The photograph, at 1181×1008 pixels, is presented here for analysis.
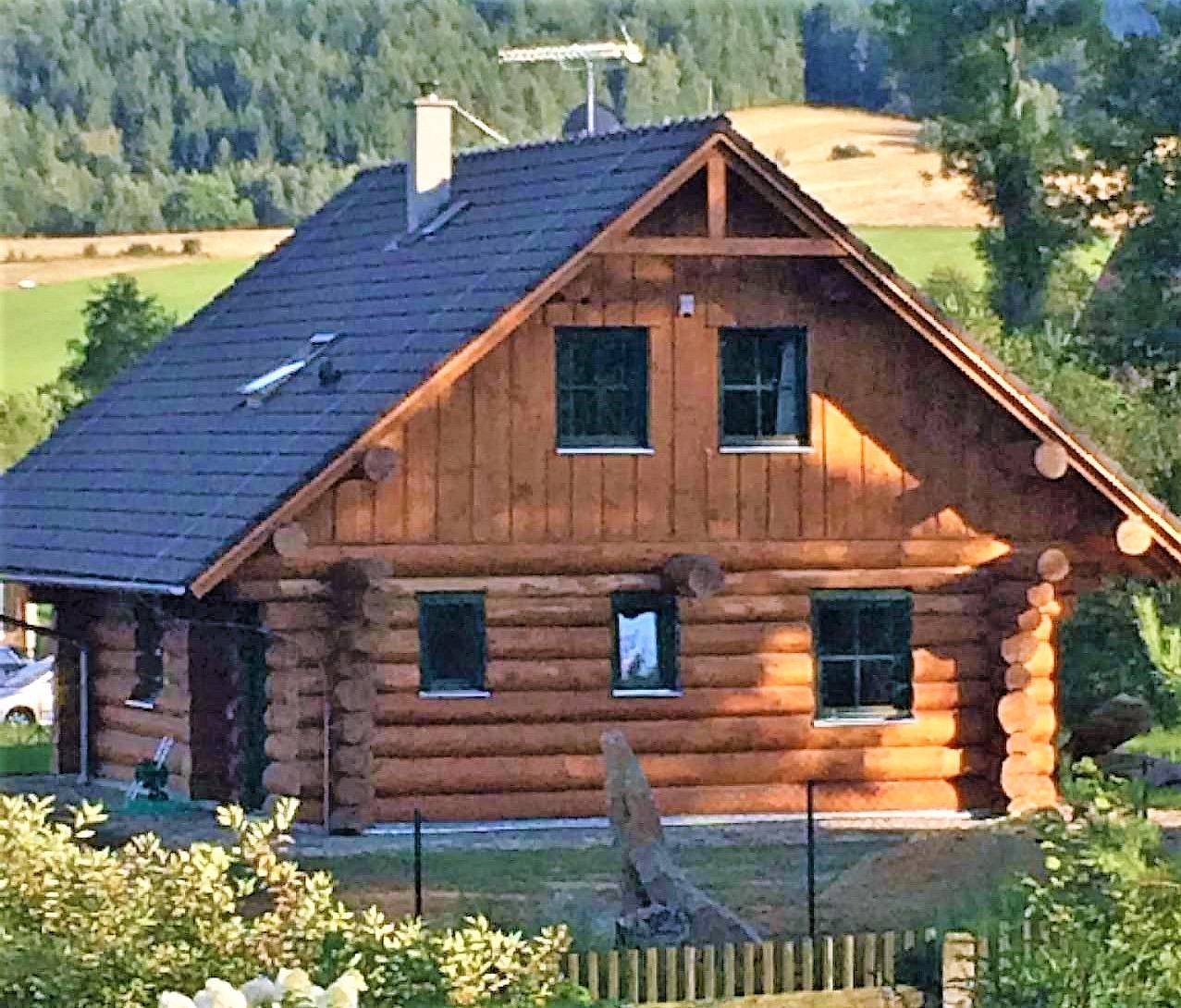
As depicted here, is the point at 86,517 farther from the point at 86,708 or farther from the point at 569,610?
the point at 569,610

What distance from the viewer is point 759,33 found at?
5938 cm

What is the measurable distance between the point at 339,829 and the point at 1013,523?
6879mm

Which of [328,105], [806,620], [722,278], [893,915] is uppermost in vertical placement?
[328,105]

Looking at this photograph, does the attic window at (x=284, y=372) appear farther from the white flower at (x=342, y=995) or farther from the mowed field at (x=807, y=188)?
the mowed field at (x=807, y=188)

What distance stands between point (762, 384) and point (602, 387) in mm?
1507

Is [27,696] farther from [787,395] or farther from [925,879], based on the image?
[925,879]

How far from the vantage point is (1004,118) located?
49812 mm

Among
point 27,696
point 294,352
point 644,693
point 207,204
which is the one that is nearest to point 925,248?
point 207,204

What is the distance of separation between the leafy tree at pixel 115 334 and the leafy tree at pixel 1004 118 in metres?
13.0

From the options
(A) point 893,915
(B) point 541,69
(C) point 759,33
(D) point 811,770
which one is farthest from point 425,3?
(A) point 893,915

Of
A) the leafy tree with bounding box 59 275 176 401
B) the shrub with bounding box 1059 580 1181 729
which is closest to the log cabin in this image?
the shrub with bounding box 1059 580 1181 729

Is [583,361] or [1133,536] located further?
[1133,536]

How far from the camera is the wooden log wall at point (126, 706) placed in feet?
96.2

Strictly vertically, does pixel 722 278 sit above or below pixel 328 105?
below
